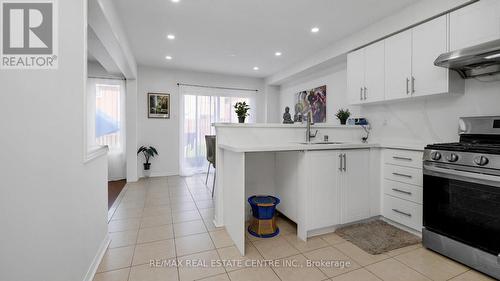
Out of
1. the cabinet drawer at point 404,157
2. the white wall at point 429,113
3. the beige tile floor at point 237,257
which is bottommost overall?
the beige tile floor at point 237,257

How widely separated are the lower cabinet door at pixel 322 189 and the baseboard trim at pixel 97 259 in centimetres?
176

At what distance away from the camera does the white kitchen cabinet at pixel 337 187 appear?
2.16 metres

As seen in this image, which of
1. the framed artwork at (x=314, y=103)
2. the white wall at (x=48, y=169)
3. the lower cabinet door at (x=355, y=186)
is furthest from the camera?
the framed artwork at (x=314, y=103)

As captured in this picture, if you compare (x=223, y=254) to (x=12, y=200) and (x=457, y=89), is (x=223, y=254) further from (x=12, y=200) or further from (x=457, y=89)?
(x=457, y=89)

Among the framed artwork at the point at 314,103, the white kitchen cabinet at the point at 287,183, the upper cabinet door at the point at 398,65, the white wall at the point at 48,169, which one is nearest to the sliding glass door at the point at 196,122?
the framed artwork at the point at 314,103

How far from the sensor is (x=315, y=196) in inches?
85.6

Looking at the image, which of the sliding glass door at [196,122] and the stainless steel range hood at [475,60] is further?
the sliding glass door at [196,122]

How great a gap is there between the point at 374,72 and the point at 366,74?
0.12m

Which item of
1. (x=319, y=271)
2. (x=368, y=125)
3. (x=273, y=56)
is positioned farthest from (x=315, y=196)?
(x=273, y=56)

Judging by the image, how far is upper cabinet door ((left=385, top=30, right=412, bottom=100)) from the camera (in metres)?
2.47

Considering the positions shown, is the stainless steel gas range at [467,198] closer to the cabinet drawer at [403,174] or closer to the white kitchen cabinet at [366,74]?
the cabinet drawer at [403,174]

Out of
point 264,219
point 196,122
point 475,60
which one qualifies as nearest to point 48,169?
point 264,219

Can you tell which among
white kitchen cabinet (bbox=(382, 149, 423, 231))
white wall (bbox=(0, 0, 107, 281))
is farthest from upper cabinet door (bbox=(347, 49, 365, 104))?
white wall (bbox=(0, 0, 107, 281))
